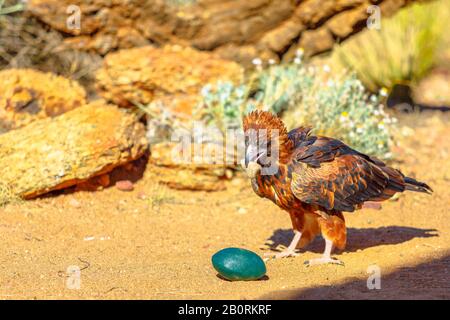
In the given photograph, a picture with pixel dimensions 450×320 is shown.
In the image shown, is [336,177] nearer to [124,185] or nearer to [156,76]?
[124,185]

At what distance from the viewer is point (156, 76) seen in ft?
29.2

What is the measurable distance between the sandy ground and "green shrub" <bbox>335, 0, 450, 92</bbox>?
161cm

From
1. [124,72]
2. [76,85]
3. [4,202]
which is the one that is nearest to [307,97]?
[124,72]

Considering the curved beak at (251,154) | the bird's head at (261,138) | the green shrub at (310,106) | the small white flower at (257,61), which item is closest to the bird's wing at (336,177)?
the bird's head at (261,138)

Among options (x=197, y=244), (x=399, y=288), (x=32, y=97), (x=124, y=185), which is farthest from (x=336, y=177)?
(x=32, y=97)

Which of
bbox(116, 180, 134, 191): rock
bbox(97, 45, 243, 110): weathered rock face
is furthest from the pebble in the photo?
bbox(97, 45, 243, 110): weathered rock face

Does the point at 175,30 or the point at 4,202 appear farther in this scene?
the point at 175,30

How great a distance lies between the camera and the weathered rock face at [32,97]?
28.3 ft

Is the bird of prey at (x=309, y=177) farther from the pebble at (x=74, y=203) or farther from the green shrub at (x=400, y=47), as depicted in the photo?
the green shrub at (x=400, y=47)

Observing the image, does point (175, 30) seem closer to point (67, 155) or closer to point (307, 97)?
point (307, 97)

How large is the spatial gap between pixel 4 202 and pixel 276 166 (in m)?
3.11

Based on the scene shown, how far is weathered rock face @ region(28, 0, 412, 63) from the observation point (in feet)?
31.9

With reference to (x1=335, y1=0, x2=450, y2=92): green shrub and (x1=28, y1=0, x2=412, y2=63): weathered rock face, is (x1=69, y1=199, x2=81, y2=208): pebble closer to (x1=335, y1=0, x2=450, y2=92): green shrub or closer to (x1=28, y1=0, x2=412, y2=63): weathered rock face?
(x1=28, y1=0, x2=412, y2=63): weathered rock face

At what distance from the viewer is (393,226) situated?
749 centimetres
